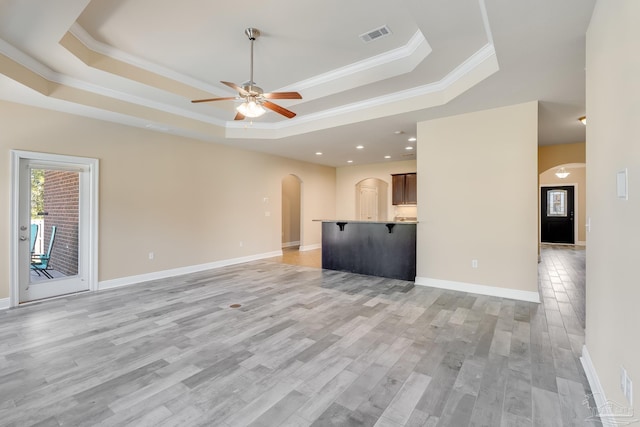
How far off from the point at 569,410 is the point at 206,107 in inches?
224

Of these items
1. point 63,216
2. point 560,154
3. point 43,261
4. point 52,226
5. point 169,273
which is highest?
point 560,154

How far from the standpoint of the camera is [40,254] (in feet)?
14.3

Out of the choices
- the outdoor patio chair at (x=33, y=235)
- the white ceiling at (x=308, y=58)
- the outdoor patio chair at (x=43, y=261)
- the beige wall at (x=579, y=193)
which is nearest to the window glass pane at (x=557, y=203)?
the beige wall at (x=579, y=193)

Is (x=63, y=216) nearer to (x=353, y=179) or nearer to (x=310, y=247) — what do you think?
(x=310, y=247)

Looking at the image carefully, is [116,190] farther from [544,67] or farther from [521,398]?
[544,67]

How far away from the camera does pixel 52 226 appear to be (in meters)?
4.45

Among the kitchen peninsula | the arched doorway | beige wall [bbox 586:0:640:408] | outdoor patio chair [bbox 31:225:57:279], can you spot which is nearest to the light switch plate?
beige wall [bbox 586:0:640:408]

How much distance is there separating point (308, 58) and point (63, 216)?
4360 mm

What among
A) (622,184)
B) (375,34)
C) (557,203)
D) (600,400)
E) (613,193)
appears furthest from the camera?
(557,203)

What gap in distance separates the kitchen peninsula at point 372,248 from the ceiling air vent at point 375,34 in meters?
2.97

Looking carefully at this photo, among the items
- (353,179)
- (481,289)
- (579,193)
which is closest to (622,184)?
(481,289)

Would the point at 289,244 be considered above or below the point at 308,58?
below

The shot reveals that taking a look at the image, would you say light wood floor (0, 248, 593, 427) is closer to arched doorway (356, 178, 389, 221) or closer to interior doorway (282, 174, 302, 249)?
interior doorway (282, 174, 302, 249)

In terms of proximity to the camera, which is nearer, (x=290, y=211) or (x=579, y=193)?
(x=579, y=193)
